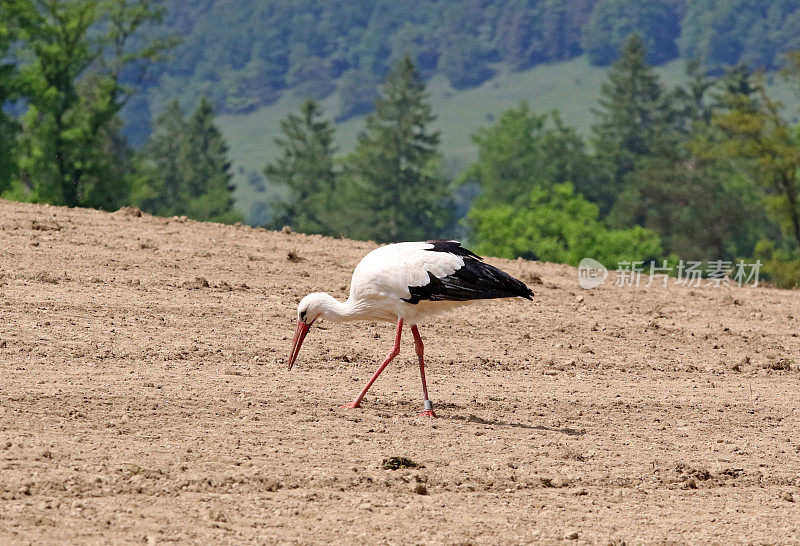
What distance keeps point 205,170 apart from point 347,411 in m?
87.9

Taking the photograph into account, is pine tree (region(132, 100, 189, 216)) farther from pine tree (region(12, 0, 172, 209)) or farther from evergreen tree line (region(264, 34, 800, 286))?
pine tree (region(12, 0, 172, 209))

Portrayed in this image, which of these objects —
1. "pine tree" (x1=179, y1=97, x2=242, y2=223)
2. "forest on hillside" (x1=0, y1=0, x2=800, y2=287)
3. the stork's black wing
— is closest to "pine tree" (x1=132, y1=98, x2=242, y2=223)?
"pine tree" (x1=179, y1=97, x2=242, y2=223)

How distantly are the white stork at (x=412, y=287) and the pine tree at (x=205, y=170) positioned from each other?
3039 inches

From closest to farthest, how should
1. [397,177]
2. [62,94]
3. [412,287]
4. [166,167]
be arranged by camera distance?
1. [412,287]
2. [62,94]
3. [397,177]
4. [166,167]

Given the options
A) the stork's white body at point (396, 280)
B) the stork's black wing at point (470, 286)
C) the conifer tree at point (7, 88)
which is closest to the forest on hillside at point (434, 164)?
the conifer tree at point (7, 88)

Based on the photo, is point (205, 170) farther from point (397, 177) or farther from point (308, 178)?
point (397, 177)

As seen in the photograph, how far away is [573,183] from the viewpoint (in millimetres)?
90125

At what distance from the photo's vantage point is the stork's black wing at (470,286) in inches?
403

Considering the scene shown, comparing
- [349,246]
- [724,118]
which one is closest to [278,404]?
[349,246]

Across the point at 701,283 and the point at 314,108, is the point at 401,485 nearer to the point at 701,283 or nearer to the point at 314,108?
the point at 701,283

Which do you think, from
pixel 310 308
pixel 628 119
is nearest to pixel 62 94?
pixel 310 308

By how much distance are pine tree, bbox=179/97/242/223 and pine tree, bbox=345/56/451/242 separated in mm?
10419

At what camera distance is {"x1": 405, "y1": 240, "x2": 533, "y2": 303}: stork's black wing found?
10227mm

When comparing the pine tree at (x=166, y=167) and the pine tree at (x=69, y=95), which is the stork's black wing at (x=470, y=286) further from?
the pine tree at (x=166, y=167)
